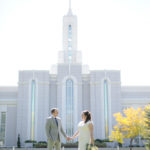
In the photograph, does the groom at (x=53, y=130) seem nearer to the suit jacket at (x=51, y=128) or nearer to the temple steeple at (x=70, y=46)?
the suit jacket at (x=51, y=128)

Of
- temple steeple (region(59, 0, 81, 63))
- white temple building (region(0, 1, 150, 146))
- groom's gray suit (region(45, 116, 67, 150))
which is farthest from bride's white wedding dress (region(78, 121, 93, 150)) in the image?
temple steeple (region(59, 0, 81, 63))

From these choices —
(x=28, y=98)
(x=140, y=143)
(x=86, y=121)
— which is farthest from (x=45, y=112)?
(x=86, y=121)

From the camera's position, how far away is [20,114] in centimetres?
3403

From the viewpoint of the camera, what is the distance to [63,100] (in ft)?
113

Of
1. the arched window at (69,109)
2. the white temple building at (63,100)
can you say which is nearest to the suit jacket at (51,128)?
the white temple building at (63,100)

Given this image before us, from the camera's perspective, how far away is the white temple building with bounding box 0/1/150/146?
111 ft

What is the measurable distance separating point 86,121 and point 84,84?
2889 cm

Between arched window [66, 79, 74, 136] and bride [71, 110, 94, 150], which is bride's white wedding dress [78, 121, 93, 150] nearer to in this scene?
bride [71, 110, 94, 150]

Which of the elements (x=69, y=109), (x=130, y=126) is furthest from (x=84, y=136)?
(x=69, y=109)

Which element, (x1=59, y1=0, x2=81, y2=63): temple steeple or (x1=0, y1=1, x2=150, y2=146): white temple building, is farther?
(x1=59, y1=0, x2=81, y2=63): temple steeple

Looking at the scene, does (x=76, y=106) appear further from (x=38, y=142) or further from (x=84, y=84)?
(x=38, y=142)

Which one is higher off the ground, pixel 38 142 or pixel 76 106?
pixel 76 106

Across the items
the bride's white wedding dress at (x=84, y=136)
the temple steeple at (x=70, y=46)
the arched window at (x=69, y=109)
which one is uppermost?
the temple steeple at (x=70, y=46)

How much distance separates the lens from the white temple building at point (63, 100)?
33750 mm
